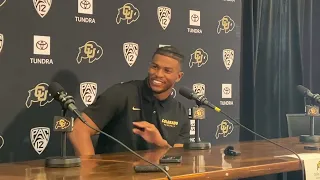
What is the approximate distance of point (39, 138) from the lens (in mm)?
2625

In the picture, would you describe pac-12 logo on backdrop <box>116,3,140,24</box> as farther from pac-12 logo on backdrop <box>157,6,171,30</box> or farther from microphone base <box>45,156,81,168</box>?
microphone base <box>45,156,81,168</box>

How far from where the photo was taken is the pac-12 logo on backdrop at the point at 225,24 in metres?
3.45

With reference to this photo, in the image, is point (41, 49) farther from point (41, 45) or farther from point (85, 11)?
point (85, 11)

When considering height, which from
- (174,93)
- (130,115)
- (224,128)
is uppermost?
(174,93)

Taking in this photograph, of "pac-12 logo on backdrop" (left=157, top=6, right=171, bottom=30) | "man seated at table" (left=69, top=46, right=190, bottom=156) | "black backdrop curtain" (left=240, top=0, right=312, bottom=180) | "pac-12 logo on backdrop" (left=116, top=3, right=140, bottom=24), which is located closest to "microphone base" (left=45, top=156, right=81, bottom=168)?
"man seated at table" (left=69, top=46, right=190, bottom=156)

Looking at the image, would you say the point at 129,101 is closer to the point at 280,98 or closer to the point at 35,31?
the point at 35,31

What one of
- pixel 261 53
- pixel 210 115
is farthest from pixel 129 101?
pixel 261 53

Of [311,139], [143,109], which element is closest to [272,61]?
[311,139]

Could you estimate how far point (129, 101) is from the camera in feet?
8.76

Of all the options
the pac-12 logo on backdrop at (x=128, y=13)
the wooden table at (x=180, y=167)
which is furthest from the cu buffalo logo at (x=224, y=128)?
the wooden table at (x=180, y=167)

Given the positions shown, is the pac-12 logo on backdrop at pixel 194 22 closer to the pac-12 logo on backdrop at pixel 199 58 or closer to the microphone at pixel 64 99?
the pac-12 logo on backdrop at pixel 199 58

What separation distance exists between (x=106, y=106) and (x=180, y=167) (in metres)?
0.90

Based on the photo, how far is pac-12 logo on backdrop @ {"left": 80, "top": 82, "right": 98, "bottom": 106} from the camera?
277 centimetres

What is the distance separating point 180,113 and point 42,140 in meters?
0.81
